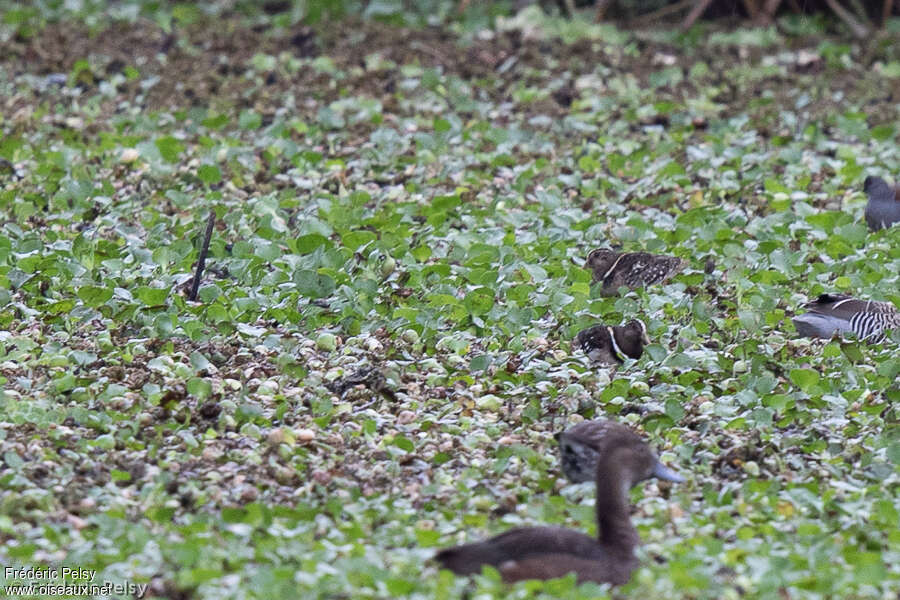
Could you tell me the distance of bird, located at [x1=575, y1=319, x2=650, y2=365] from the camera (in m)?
6.39

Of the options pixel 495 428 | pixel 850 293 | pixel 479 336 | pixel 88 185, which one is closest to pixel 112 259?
pixel 88 185

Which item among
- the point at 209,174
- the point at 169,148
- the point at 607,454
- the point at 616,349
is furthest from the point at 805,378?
the point at 169,148

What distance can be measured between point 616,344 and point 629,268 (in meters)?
0.94

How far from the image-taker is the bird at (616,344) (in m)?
6.39

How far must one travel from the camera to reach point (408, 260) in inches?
297

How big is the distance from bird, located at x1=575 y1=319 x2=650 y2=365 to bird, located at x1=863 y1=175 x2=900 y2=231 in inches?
99.4

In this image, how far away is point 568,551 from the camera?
4.43 meters

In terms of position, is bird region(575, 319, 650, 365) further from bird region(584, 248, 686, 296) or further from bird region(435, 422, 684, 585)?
bird region(435, 422, 684, 585)

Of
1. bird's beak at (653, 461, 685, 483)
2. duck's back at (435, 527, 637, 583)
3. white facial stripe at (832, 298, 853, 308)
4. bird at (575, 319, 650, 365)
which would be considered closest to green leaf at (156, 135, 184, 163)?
bird at (575, 319, 650, 365)

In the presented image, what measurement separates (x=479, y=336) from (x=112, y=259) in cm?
206

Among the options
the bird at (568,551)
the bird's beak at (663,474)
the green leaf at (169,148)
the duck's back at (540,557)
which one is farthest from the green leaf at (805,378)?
the green leaf at (169,148)

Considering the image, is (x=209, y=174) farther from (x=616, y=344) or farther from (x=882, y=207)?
(x=882, y=207)

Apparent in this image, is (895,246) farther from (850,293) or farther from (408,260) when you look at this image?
(408,260)

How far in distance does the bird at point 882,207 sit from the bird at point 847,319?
1699mm
